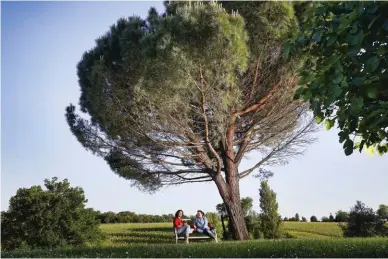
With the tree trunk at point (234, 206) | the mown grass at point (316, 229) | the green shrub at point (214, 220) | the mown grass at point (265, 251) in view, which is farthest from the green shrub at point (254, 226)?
the mown grass at point (265, 251)

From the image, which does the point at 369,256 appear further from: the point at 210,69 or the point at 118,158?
the point at 118,158

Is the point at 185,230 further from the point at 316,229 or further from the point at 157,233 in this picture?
the point at 316,229

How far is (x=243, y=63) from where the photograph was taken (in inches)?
446

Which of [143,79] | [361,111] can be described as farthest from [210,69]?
[361,111]

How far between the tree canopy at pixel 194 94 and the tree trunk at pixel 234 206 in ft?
0.13

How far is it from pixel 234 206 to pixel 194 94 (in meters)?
4.40

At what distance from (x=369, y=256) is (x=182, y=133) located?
7.58m

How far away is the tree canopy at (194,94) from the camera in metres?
11.2

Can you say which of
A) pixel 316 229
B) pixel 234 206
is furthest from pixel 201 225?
pixel 316 229

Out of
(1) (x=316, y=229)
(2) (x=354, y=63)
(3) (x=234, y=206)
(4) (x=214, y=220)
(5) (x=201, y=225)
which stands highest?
(2) (x=354, y=63)

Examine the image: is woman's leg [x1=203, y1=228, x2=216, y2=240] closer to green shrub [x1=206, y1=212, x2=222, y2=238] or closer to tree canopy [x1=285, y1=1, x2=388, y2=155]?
green shrub [x1=206, y1=212, x2=222, y2=238]

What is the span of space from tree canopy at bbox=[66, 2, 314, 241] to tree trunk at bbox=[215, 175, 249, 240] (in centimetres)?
4

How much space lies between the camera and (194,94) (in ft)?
40.7

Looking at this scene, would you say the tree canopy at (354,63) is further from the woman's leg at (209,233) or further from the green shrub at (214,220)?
the green shrub at (214,220)
